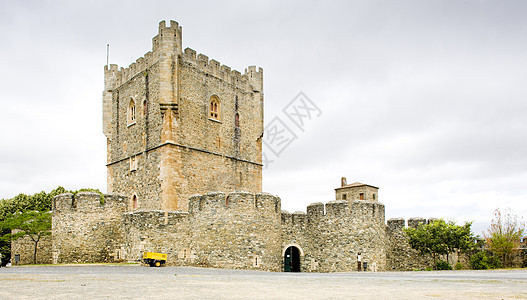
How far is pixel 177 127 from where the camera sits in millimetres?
30516

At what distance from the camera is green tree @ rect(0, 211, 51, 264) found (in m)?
29.4

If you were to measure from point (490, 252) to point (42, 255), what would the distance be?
28.0m

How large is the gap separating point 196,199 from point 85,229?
6092mm

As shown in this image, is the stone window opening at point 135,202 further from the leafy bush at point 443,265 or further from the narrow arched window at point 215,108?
the leafy bush at point 443,265

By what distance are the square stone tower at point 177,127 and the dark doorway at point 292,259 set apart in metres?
7.34

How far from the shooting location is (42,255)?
31.2m

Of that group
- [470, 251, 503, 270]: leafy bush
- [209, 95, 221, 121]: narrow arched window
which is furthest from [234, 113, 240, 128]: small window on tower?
[470, 251, 503, 270]: leafy bush

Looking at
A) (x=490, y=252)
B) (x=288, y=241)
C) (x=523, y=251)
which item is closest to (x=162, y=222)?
(x=288, y=241)

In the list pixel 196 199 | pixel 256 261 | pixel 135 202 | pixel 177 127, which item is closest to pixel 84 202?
pixel 196 199

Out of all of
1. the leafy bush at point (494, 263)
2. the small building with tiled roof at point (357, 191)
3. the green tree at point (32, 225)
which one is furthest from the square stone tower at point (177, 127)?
the small building with tiled roof at point (357, 191)

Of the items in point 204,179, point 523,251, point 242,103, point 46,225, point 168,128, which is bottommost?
point 523,251

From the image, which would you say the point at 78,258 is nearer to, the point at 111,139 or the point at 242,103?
the point at 111,139

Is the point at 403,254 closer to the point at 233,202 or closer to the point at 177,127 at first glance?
the point at 233,202

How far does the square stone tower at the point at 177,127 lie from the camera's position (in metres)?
30.3
